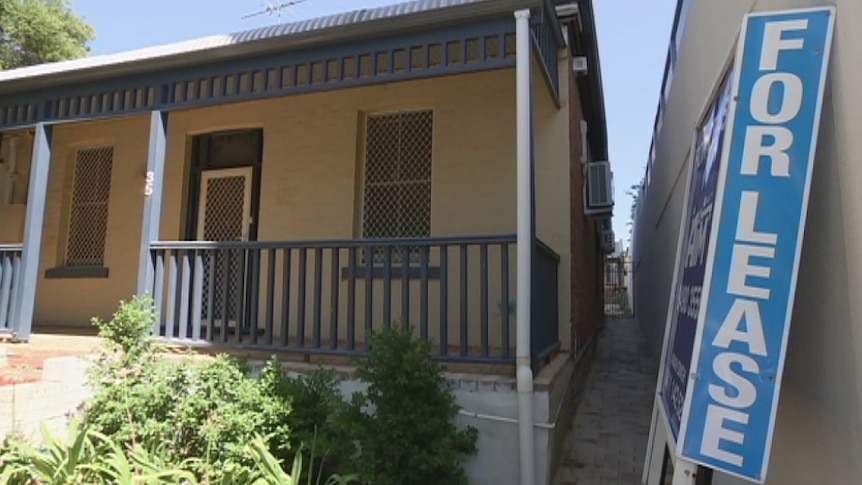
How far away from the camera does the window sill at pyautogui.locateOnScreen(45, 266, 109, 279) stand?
6.74m

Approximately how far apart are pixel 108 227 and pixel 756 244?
7.41 meters

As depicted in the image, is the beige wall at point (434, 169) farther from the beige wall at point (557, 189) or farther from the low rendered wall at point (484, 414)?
the low rendered wall at point (484, 414)

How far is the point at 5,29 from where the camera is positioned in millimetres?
10539

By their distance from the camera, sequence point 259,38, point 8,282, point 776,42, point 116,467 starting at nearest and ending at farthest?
point 776,42 → point 116,467 → point 259,38 → point 8,282

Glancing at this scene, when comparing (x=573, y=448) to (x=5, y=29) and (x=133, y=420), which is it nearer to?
(x=133, y=420)

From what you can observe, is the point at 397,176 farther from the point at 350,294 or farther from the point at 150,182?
the point at 150,182

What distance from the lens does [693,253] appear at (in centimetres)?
235

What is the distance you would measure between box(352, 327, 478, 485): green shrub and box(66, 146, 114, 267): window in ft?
18.4

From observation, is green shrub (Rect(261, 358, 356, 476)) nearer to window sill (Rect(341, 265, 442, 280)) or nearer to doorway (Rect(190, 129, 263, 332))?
window sill (Rect(341, 265, 442, 280))

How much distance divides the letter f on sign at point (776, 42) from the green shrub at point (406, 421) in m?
2.26

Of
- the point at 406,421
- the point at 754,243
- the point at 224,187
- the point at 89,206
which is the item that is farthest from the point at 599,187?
the point at 89,206

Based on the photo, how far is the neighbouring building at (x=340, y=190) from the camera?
3.86 metres

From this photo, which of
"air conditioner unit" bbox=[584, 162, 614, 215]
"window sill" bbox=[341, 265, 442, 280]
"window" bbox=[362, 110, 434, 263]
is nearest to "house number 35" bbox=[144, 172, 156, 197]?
"window sill" bbox=[341, 265, 442, 280]

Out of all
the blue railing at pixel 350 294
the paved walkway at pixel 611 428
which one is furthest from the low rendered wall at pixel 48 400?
the paved walkway at pixel 611 428
